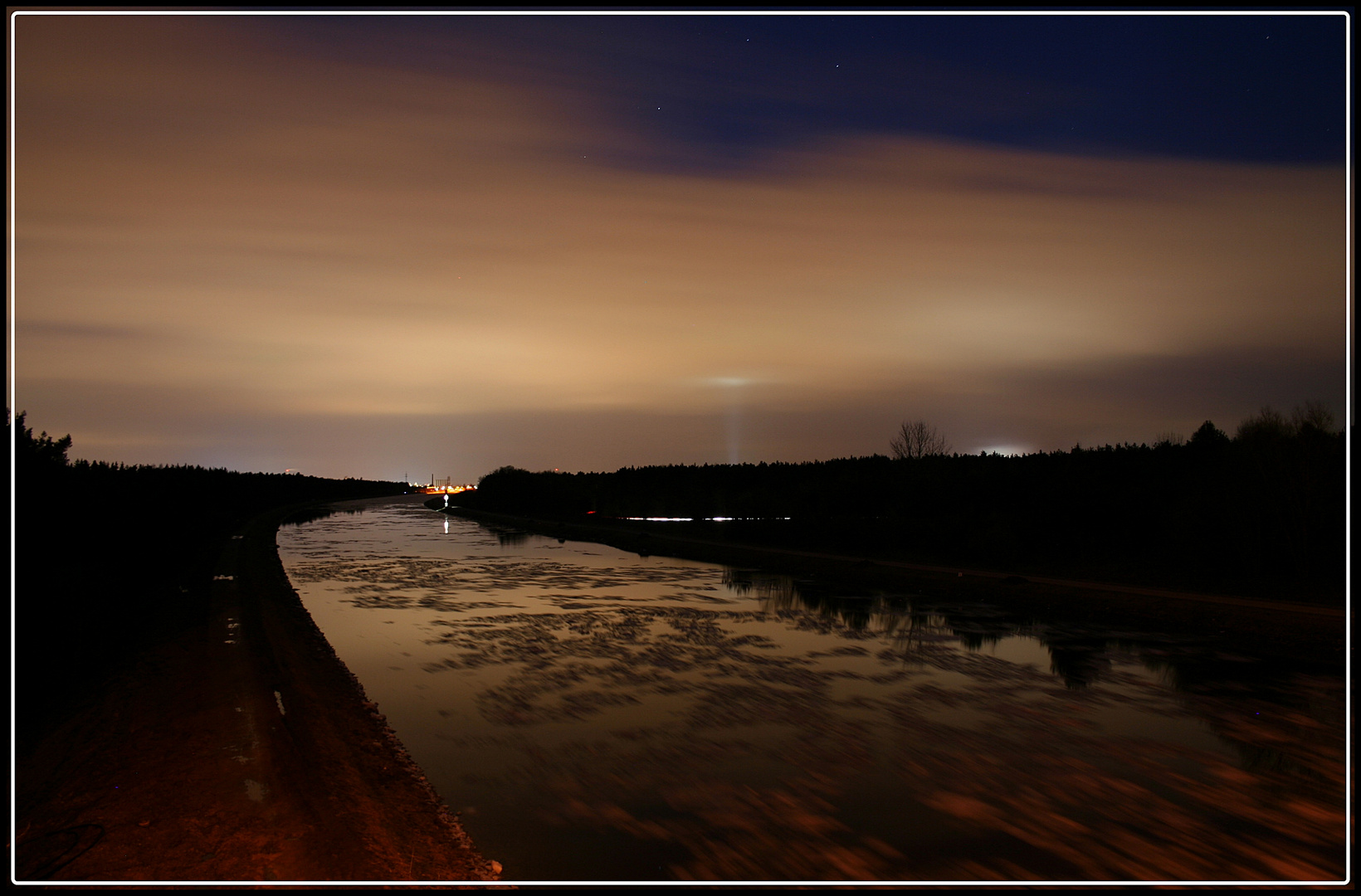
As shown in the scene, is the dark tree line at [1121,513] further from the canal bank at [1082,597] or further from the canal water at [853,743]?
the canal water at [853,743]

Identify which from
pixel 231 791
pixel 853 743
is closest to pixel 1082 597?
pixel 853 743

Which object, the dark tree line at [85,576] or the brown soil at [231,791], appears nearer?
the brown soil at [231,791]

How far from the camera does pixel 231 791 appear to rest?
7.07 m

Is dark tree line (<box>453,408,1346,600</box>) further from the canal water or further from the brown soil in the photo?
the brown soil

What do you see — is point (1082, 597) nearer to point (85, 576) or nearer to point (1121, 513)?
point (1121, 513)

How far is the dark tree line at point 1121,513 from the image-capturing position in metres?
20.7

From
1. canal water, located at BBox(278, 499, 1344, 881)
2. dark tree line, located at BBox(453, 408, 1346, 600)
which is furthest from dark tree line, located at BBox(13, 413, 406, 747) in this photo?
dark tree line, located at BBox(453, 408, 1346, 600)

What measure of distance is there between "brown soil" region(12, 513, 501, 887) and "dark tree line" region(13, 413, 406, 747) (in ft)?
2.44

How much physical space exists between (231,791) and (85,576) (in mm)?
8979

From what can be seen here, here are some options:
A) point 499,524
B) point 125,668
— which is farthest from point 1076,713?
point 499,524

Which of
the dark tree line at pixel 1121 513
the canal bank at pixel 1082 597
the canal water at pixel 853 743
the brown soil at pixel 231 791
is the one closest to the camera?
the brown soil at pixel 231 791

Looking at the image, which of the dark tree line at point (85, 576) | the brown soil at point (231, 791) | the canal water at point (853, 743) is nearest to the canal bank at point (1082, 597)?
the canal water at point (853, 743)

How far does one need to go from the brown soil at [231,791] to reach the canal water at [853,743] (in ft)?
2.12

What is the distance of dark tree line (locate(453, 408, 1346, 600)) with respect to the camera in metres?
20.7
